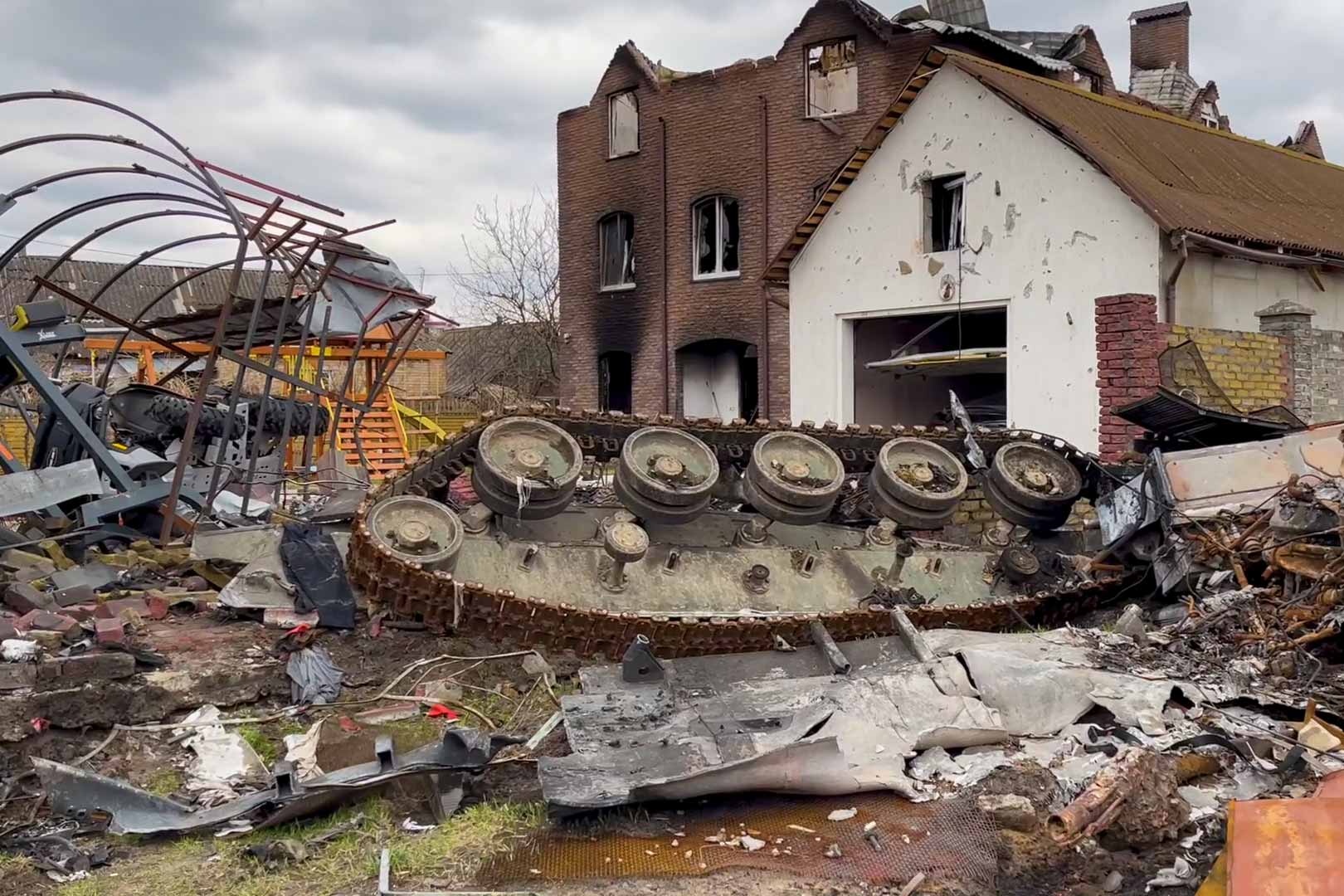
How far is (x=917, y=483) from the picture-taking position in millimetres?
10164

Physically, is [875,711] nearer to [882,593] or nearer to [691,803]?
[691,803]

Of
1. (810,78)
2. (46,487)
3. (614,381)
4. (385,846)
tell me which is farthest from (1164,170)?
(614,381)

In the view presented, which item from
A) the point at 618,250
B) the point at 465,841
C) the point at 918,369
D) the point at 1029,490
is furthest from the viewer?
the point at 618,250

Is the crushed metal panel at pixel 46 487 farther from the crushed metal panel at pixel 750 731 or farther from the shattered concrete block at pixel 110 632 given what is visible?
the crushed metal panel at pixel 750 731

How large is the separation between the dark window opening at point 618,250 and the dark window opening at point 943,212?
11.0 metres

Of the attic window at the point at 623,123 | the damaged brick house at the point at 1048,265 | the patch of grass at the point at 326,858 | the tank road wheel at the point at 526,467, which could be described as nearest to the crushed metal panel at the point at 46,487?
the tank road wheel at the point at 526,467

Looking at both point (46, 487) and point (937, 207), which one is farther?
point (937, 207)

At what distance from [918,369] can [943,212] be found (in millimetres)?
2358

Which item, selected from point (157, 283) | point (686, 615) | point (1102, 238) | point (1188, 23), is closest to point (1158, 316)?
point (1102, 238)

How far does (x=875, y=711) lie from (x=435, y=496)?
4.54 m

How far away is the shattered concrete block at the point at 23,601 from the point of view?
8.24 metres

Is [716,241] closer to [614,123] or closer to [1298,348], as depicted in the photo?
[614,123]

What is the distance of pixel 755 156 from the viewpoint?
24.6 meters

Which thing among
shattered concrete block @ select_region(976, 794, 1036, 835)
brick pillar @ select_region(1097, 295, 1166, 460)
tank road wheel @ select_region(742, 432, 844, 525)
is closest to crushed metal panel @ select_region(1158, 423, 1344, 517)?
tank road wheel @ select_region(742, 432, 844, 525)
